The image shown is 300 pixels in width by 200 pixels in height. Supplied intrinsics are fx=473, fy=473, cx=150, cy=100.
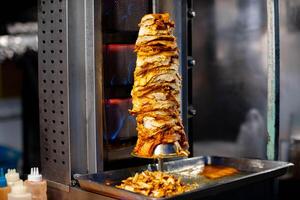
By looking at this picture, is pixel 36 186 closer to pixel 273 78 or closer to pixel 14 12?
pixel 14 12

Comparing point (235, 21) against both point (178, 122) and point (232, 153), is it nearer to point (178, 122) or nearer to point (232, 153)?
point (232, 153)

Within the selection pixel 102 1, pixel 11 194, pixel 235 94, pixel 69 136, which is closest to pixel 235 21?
pixel 235 94

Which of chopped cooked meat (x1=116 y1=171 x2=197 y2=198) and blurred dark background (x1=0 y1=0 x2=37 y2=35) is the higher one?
blurred dark background (x1=0 y1=0 x2=37 y2=35)

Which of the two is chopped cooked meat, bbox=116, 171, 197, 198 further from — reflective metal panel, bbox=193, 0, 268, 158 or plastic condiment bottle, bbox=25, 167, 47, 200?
reflective metal panel, bbox=193, 0, 268, 158

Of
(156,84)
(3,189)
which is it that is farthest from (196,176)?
(3,189)

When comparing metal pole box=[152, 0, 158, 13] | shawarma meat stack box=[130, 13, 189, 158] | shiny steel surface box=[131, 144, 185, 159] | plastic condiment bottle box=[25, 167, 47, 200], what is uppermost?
metal pole box=[152, 0, 158, 13]

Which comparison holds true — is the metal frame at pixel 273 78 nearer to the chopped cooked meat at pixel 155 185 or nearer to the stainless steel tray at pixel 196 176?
the stainless steel tray at pixel 196 176

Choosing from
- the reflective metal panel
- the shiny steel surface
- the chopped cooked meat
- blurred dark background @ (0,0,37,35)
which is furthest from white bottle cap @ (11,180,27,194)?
the reflective metal panel

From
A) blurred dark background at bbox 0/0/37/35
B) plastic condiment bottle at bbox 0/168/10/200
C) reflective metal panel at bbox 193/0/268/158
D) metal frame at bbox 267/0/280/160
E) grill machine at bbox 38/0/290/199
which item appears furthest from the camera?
reflective metal panel at bbox 193/0/268/158
